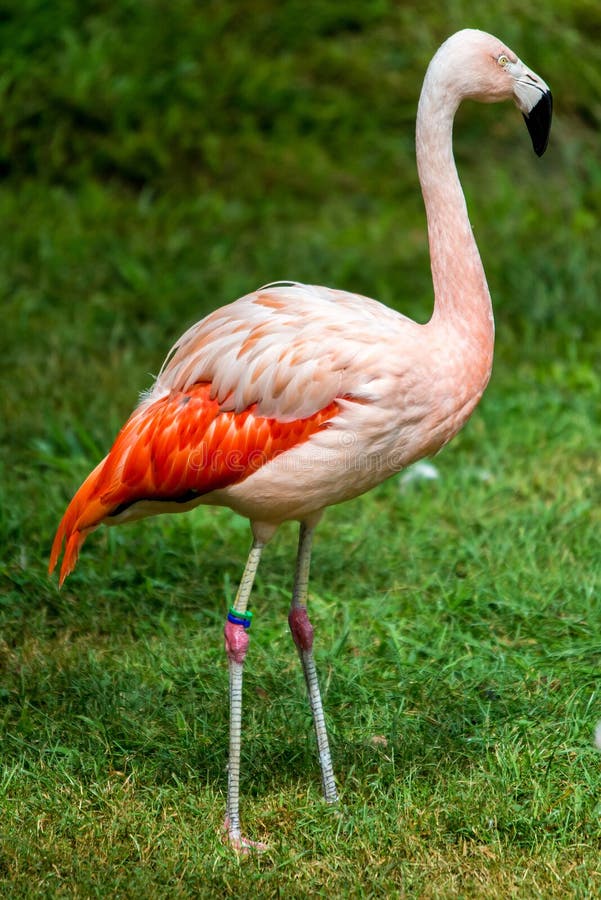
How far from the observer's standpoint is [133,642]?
4.98 meters

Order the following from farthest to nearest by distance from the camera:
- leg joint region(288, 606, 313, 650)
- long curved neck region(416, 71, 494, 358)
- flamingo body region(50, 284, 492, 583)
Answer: leg joint region(288, 606, 313, 650) → long curved neck region(416, 71, 494, 358) → flamingo body region(50, 284, 492, 583)

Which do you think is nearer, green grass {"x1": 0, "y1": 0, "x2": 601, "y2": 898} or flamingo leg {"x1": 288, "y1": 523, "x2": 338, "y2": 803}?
green grass {"x1": 0, "y1": 0, "x2": 601, "y2": 898}

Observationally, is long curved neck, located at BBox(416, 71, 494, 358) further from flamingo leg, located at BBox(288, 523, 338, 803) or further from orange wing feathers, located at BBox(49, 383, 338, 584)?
flamingo leg, located at BBox(288, 523, 338, 803)

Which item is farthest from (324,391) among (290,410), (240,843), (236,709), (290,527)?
(290,527)

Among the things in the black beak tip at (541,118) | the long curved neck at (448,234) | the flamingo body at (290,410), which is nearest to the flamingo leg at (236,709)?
the flamingo body at (290,410)

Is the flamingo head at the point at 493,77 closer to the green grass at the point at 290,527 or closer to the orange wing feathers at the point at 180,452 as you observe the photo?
the orange wing feathers at the point at 180,452

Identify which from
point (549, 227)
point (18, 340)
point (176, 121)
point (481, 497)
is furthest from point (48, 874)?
point (176, 121)

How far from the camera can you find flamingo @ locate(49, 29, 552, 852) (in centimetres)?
375

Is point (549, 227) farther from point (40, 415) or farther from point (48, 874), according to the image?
point (48, 874)

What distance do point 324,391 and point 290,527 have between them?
2364 millimetres

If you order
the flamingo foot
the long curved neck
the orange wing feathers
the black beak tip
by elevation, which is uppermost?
the black beak tip

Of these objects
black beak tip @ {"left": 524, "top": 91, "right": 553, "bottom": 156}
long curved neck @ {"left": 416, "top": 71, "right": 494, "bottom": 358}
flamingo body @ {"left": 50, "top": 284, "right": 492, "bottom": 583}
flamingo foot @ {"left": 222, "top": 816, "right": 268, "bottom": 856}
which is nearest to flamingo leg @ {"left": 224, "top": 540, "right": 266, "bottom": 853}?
flamingo foot @ {"left": 222, "top": 816, "right": 268, "bottom": 856}

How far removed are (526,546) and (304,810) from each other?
2031 mm

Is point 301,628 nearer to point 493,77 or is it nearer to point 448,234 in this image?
point 448,234
